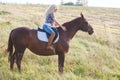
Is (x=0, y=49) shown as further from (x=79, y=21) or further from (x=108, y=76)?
(x=108, y=76)

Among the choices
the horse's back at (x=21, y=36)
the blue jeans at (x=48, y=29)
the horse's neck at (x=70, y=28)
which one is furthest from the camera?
the horse's neck at (x=70, y=28)

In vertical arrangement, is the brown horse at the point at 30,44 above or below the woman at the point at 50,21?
below

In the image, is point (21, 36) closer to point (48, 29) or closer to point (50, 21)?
point (48, 29)

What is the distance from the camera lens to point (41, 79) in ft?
26.6

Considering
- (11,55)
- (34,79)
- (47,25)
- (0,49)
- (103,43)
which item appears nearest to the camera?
(34,79)

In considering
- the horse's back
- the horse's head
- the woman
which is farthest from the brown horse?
the horse's head

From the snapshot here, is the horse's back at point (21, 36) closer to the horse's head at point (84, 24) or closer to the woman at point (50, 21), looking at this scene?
the woman at point (50, 21)

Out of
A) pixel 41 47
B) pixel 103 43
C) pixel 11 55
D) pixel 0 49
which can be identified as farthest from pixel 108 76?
pixel 103 43

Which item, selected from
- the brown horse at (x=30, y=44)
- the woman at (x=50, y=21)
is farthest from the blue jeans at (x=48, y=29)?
the brown horse at (x=30, y=44)

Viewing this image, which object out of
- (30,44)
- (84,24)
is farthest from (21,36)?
(84,24)

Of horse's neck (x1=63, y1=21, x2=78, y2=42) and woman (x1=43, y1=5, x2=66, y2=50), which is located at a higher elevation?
woman (x1=43, y1=5, x2=66, y2=50)

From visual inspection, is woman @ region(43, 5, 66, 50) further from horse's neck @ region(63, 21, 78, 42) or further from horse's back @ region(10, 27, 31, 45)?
horse's neck @ region(63, 21, 78, 42)

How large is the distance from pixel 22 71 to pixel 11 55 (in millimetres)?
753

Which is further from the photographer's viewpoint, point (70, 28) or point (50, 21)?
point (70, 28)
